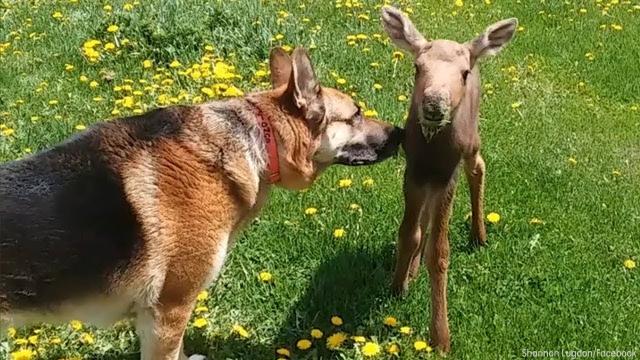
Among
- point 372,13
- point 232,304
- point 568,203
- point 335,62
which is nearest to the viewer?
point 232,304

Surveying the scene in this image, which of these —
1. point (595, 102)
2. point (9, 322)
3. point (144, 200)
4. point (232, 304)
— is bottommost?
point (595, 102)

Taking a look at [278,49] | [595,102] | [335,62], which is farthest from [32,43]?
[595,102]

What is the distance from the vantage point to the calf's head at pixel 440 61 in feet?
14.4

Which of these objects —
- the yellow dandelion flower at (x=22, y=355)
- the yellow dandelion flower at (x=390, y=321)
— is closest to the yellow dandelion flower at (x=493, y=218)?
the yellow dandelion flower at (x=390, y=321)

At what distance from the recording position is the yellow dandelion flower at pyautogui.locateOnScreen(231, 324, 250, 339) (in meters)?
4.91

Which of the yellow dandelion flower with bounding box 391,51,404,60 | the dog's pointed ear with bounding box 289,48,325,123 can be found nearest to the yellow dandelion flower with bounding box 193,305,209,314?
the dog's pointed ear with bounding box 289,48,325,123

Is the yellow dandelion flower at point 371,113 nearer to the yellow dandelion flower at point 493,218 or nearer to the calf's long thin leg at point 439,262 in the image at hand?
the yellow dandelion flower at point 493,218

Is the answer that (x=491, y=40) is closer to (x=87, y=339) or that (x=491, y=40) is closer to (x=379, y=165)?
(x=379, y=165)

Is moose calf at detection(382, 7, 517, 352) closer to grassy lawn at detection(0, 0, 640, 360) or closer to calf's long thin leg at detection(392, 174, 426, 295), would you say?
calf's long thin leg at detection(392, 174, 426, 295)

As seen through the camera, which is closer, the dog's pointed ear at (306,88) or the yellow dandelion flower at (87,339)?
the dog's pointed ear at (306,88)

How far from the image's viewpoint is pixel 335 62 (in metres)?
8.19

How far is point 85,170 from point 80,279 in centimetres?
51

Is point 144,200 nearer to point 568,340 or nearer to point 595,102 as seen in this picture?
point 568,340

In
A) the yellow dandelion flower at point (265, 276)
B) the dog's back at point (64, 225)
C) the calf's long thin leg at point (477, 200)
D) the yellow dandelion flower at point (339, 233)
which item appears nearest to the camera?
the dog's back at point (64, 225)
